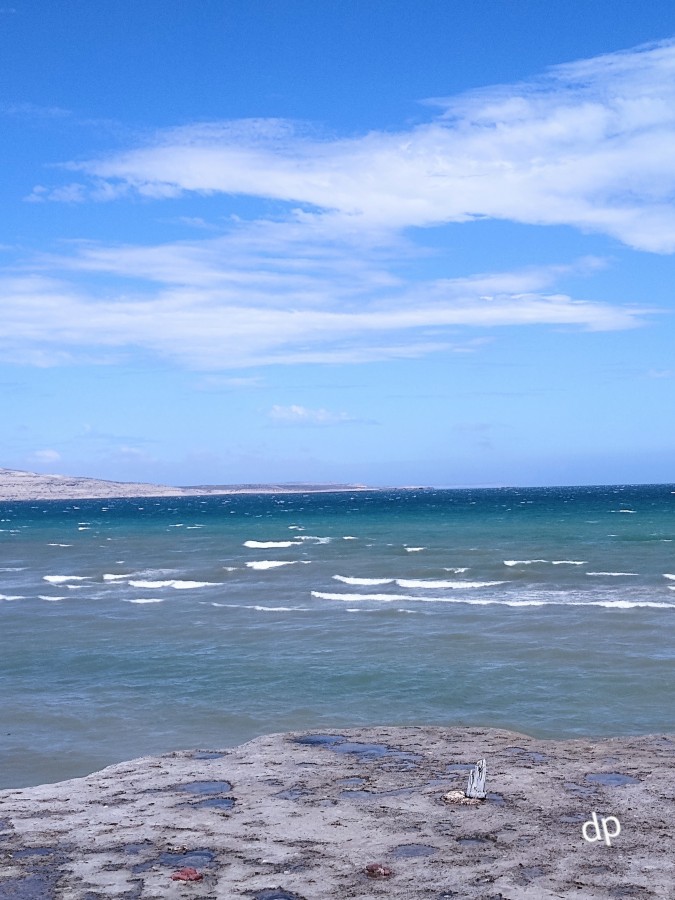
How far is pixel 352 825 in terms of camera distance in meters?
11.9

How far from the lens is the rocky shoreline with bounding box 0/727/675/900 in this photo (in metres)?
9.91

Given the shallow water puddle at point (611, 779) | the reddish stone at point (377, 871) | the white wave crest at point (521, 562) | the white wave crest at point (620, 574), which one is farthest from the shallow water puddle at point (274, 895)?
the white wave crest at point (521, 562)

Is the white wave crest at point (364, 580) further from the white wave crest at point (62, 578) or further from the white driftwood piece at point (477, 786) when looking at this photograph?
the white driftwood piece at point (477, 786)

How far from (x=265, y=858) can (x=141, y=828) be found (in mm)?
2081

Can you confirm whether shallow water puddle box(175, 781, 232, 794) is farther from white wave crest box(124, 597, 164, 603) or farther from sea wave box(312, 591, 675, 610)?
white wave crest box(124, 597, 164, 603)

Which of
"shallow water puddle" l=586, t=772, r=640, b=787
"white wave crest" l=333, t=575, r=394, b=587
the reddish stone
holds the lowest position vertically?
"white wave crest" l=333, t=575, r=394, b=587

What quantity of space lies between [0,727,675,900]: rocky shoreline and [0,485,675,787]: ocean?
2.58 meters

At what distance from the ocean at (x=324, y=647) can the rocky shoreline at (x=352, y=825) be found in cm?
258

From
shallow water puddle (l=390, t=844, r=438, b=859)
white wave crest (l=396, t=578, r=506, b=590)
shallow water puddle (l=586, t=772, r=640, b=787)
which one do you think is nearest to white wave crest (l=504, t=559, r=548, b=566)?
white wave crest (l=396, t=578, r=506, b=590)

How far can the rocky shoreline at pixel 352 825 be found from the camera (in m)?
9.91

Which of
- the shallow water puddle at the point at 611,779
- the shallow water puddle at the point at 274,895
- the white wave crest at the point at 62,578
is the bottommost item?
the white wave crest at the point at 62,578

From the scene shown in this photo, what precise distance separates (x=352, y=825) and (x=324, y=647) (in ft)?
48.4

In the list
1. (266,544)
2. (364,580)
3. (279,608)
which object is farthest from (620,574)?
(266,544)

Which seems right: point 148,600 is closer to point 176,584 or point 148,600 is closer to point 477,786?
point 176,584
